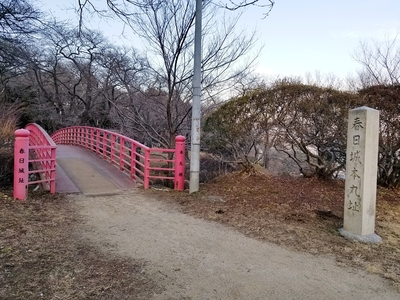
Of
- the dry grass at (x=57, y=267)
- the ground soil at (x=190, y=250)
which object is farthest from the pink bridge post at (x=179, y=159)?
the dry grass at (x=57, y=267)

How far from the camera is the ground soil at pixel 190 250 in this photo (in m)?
2.52

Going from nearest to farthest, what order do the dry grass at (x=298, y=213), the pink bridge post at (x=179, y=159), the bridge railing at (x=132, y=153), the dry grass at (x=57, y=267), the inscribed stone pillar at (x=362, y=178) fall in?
1. the dry grass at (x=57, y=267)
2. the dry grass at (x=298, y=213)
3. the inscribed stone pillar at (x=362, y=178)
4. the pink bridge post at (x=179, y=159)
5. the bridge railing at (x=132, y=153)

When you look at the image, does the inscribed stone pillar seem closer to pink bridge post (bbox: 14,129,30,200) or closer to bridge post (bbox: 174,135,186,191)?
bridge post (bbox: 174,135,186,191)

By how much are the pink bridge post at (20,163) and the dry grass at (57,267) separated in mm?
1088

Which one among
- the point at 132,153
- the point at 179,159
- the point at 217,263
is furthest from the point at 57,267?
the point at 132,153

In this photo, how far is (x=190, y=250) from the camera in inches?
132

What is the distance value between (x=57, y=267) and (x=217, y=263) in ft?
5.03

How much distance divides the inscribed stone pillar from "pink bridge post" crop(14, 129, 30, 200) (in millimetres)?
5114

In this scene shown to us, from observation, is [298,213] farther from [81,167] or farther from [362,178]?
[81,167]

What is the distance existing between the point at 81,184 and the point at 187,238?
377 cm

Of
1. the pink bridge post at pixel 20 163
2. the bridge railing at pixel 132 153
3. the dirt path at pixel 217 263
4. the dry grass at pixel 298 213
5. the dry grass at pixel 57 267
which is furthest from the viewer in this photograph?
the bridge railing at pixel 132 153

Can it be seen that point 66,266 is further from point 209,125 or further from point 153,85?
point 153,85

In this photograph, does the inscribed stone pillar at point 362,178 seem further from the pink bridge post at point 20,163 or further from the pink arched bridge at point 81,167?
the pink bridge post at point 20,163

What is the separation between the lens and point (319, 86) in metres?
6.70
